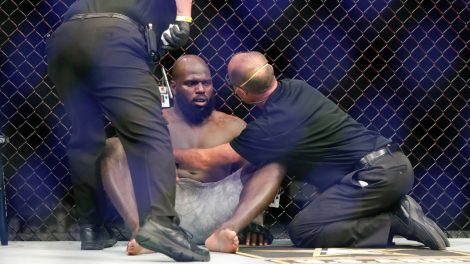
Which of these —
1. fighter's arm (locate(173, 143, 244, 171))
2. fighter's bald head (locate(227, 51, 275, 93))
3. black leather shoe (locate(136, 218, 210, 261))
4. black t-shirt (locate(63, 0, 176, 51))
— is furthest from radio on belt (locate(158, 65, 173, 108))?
black leather shoe (locate(136, 218, 210, 261))

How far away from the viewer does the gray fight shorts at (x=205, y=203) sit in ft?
13.6

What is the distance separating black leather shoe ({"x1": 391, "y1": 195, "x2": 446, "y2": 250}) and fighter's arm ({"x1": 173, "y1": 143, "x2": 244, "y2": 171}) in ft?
2.26

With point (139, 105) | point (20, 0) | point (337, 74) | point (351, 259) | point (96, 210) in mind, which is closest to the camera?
point (139, 105)

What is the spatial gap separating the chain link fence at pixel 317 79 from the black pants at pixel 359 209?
0.92 metres

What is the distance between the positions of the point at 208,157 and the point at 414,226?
891mm

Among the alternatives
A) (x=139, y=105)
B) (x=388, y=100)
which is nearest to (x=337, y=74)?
(x=388, y=100)

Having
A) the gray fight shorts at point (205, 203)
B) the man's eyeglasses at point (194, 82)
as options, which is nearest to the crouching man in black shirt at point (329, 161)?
the gray fight shorts at point (205, 203)

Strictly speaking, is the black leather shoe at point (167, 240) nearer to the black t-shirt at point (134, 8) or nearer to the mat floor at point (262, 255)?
the mat floor at point (262, 255)

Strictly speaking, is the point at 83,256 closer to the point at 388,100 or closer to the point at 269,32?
the point at 269,32

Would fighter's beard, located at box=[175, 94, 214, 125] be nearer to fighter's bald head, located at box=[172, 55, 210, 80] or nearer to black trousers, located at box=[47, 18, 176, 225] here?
fighter's bald head, located at box=[172, 55, 210, 80]

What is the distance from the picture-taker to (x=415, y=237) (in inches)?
158

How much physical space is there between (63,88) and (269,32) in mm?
1838

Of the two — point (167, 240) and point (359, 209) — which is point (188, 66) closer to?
point (359, 209)

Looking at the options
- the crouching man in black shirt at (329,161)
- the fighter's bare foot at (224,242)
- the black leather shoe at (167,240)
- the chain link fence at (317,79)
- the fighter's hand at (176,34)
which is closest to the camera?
the black leather shoe at (167,240)
